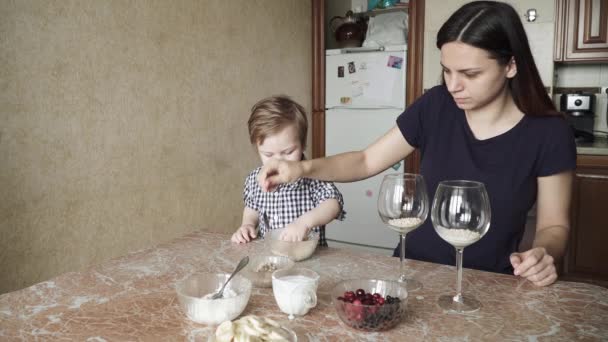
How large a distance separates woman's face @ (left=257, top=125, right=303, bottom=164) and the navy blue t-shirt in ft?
1.55

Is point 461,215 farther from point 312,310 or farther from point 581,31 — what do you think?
point 581,31

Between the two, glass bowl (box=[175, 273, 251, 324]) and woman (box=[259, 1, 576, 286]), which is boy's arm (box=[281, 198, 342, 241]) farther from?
glass bowl (box=[175, 273, 251, 324])

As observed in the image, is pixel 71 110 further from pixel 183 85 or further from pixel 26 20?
pixel 183 85

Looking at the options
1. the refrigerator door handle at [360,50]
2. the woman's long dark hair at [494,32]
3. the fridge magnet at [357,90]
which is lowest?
the fridge magnet at [357,90]

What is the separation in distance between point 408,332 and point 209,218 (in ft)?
7.55

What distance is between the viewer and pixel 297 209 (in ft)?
5.78

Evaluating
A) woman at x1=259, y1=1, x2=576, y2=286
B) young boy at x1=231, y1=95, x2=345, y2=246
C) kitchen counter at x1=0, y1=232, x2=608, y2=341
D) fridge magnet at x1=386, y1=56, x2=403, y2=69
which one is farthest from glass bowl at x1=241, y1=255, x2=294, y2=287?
fridge magnet at x1=386, y1=56, x2=403, y2=69

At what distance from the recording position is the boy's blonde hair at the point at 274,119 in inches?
65.8

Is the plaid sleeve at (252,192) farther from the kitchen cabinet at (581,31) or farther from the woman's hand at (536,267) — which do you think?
the kitchen cabinet at (581,31)

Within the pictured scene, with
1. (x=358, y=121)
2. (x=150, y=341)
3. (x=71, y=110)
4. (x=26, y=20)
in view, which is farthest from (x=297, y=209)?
(x=358, y=121)

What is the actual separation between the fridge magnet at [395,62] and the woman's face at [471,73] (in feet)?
7.49

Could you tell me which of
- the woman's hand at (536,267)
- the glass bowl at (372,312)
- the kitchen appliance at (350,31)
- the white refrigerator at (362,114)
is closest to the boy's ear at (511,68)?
the woman's hand at (536,267)

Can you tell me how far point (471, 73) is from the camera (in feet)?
4.17

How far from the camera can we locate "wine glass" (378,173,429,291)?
1.00 meters
